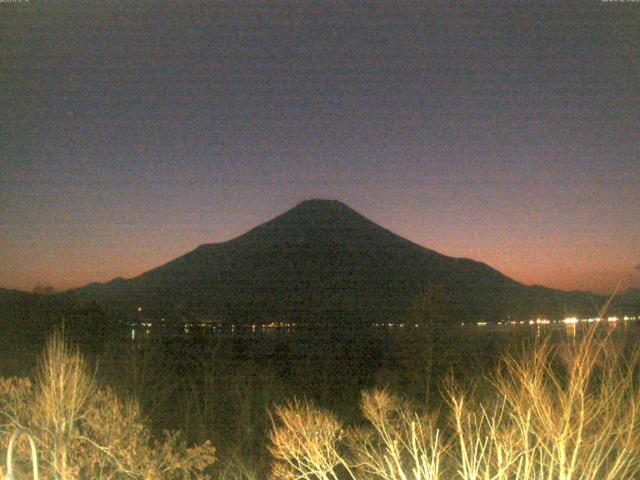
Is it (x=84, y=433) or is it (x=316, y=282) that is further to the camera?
(x=316, y=282)

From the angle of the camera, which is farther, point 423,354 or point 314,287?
point 314,287

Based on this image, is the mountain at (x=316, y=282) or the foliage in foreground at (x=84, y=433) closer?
the foliage in foreground at (x=84, y=433)

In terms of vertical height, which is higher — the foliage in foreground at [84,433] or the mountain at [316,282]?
the mountain at [316,282]

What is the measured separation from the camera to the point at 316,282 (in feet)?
371

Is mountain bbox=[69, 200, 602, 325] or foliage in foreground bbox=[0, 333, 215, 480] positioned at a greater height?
mountain bbox=[69, 200, 602, 325]

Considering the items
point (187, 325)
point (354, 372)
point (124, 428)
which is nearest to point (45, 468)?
point (124, 428)

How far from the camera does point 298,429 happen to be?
10.1m

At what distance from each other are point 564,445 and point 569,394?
56cm

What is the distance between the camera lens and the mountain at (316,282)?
95188 mm

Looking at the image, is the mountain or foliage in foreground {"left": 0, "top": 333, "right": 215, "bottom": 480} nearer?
foliage in foreground {"left": 0, "top": 333, "right": 215, "bottom": 480}

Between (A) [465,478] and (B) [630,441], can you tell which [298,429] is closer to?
(A) [465,478]

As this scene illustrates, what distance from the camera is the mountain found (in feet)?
312

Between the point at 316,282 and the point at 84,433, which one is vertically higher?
the point at 316,282

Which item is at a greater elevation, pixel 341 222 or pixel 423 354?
pixel 341 222
